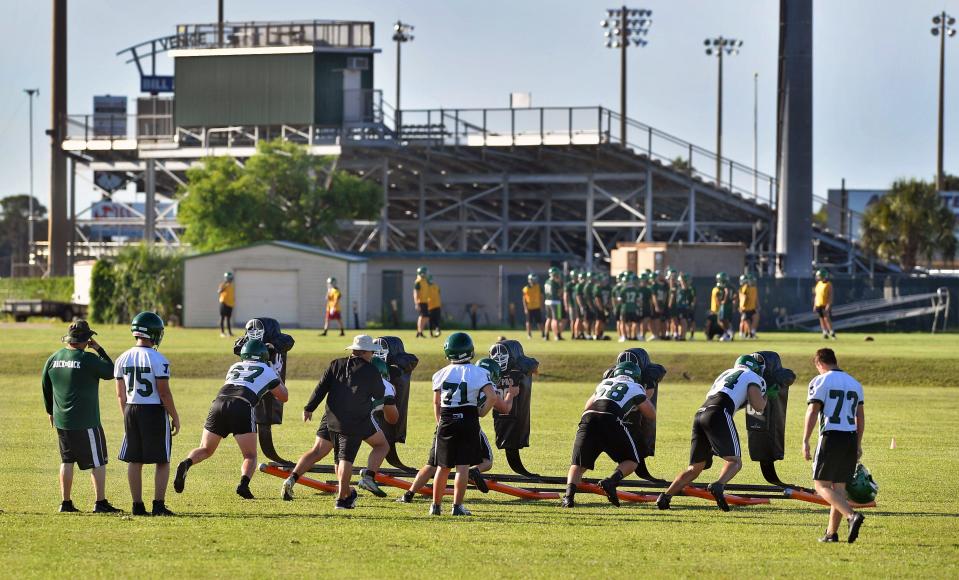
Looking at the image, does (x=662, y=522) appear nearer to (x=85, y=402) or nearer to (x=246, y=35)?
(x=85, y=402)

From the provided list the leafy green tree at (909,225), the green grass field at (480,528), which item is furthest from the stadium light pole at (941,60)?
the green grass field at (480,528)

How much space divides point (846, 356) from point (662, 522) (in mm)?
20107

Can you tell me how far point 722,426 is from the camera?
14.3 m

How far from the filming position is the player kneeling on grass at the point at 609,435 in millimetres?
14430

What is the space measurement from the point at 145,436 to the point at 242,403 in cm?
121

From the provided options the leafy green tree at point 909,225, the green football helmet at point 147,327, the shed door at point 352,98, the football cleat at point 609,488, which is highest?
the shed door at point 352,98

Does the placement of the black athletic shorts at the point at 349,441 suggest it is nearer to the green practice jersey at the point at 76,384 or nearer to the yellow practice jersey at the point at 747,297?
the green practice jersey at the point at 76,384

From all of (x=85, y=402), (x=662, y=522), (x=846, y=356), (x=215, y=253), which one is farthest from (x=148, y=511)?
(x=215, y=253)

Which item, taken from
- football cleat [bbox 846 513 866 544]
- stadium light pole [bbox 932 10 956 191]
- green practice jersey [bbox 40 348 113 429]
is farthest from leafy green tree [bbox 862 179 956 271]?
green practice jersey [bbox 40 348 113 429]

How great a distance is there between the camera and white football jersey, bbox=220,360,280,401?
14.3m

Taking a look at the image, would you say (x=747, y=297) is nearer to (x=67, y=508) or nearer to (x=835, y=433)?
(x=835, y=433)

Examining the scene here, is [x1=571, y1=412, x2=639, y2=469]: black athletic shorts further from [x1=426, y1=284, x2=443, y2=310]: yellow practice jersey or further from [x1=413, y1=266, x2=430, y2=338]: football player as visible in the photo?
[x1=426, y1=284, x2=443, y2=310]: yellow practice jersey

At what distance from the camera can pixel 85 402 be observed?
13508mm

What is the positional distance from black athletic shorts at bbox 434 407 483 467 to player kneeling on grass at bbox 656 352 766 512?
6.63ft
